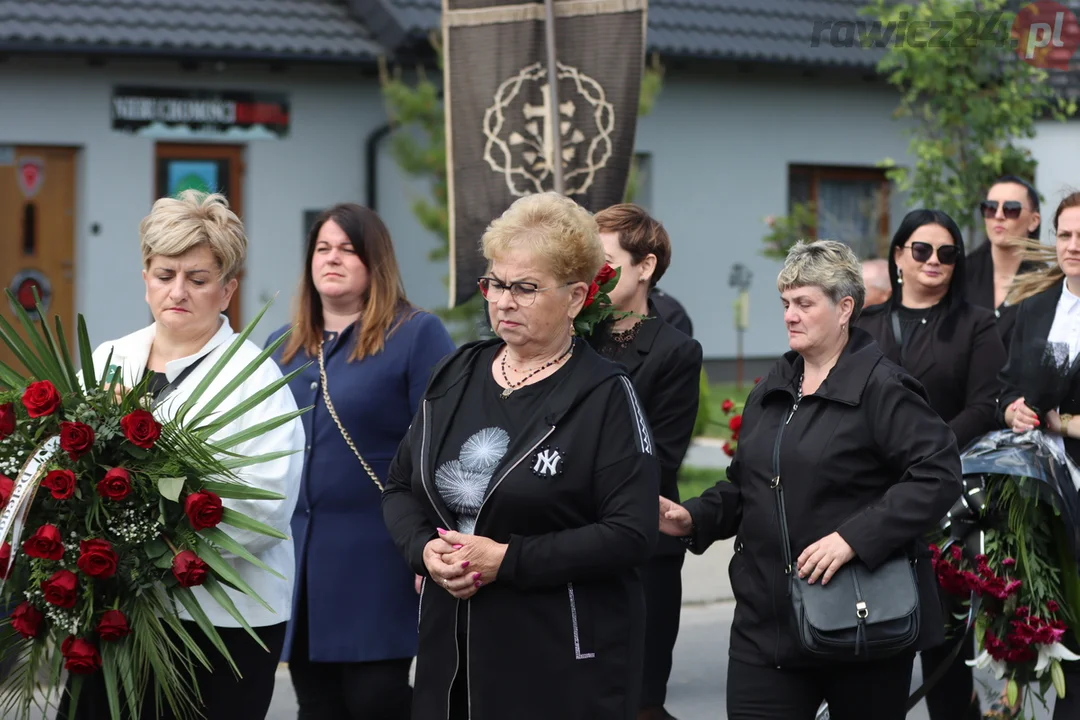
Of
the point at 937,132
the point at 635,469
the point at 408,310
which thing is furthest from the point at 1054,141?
the point at 635,469

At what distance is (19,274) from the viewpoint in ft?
47.4

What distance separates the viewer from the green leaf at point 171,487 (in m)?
3.50

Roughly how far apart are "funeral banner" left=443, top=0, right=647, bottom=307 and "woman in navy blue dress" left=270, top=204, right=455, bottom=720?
9.07 feet

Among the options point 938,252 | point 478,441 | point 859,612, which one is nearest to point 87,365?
point 478,441

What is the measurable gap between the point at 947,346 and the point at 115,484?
130 inches

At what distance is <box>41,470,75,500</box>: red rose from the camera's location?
343 centimetres

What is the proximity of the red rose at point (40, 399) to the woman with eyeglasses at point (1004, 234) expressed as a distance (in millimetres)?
4481

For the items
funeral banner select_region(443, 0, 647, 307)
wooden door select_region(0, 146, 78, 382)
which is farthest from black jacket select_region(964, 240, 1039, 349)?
wooden door select_region(0, 146, 78, 382)

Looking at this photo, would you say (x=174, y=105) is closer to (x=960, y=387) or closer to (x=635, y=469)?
(x=960, y=387)

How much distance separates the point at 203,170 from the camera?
1512 centimetres

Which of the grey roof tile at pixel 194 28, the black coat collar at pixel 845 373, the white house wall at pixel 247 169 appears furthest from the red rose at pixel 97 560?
the grey roof tile at pixel 194 28

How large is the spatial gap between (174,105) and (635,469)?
12.2 meters

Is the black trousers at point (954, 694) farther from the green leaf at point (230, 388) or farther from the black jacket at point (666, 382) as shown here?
the green leaf at point (230, 388)

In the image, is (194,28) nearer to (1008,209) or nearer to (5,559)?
(1008,209)
